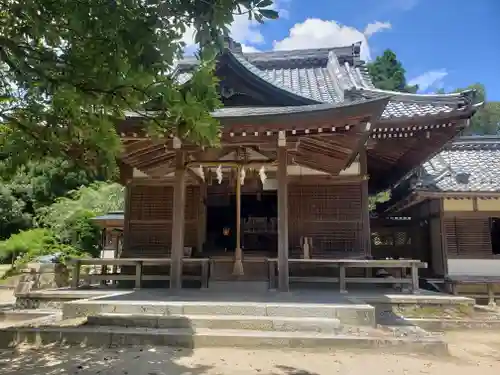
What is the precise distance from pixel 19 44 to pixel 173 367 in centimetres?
378

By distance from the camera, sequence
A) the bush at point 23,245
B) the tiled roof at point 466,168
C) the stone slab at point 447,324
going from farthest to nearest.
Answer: the bush at point 23,245, the tiled roof at point 466,168, the stone slab at point 447,324

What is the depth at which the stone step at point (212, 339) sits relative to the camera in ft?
18.5

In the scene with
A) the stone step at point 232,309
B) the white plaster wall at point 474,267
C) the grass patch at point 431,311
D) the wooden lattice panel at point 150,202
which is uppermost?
the wooden lattice panel at point 150,202

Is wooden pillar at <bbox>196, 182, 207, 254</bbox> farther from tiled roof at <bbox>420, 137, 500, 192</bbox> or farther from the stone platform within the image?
tiled roof at <bbox>420, 137, 500, 192</bbox>

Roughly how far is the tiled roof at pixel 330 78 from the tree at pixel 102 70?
219 inches

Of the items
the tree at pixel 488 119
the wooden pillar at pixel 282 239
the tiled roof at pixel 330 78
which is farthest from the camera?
the tree at pixel 488 119

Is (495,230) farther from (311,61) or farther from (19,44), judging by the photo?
(19,44)

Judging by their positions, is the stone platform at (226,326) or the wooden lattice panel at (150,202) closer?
the stone platform at (226,326)

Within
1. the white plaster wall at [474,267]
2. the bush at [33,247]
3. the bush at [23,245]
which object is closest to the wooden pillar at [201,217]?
the white plaster wall at [474,267]

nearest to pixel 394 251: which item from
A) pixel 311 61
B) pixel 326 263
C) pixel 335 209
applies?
pixel 335 209

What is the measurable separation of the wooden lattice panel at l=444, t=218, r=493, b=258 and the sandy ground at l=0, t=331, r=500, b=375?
21.6 ft

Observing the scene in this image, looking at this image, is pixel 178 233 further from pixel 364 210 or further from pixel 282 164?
pixel 364 210

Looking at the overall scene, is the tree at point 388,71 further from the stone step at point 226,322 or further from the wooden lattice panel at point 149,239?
the stone step at point 226,322

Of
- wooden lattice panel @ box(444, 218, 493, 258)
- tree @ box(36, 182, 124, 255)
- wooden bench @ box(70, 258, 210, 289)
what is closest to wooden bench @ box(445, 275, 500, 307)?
wooden lattice panel @ box(444, 218, 493, 258)
